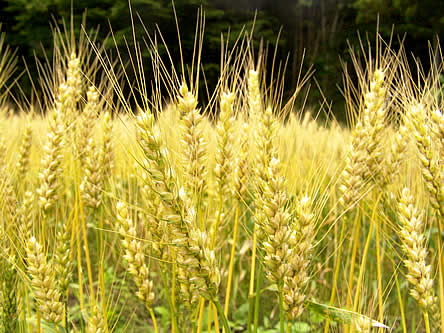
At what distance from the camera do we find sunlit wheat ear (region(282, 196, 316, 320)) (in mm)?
822

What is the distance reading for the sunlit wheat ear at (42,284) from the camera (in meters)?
0.91

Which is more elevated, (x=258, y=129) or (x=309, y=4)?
(x=309, y=4)

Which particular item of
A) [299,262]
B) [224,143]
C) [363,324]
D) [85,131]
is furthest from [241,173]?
[85,131]

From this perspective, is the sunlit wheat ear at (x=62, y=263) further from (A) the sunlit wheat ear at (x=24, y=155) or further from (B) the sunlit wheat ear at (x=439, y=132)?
(B) the sunlit wheat ear at (x=439, y=132)

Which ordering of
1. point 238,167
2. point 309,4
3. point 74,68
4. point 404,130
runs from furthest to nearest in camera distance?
point 309,4 → point 74,68 → point 404,130 → point 238,167

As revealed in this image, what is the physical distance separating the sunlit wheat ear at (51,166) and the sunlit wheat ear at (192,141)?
47 cm

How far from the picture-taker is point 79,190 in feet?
3.99

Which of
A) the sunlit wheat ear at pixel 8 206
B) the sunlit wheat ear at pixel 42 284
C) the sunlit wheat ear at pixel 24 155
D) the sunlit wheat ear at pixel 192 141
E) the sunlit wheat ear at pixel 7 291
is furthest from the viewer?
the sunlit wheat ear at pixel 24 155

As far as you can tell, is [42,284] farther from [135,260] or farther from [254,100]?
[254,100]

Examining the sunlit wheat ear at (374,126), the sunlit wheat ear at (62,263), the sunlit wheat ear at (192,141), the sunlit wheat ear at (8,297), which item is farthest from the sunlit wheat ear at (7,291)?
the sunlit wheat ear at (374,126)

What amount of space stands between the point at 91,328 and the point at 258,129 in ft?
2.08

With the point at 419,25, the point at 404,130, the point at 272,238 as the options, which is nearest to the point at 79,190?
the point at 272,238

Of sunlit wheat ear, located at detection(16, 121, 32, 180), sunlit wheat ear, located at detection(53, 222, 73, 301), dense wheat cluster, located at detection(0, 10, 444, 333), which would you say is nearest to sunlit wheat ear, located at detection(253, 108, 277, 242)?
dense wheat cluster, located at detection(0, 10, 444, 333)

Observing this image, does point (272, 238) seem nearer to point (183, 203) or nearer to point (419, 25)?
point (183, 203)
